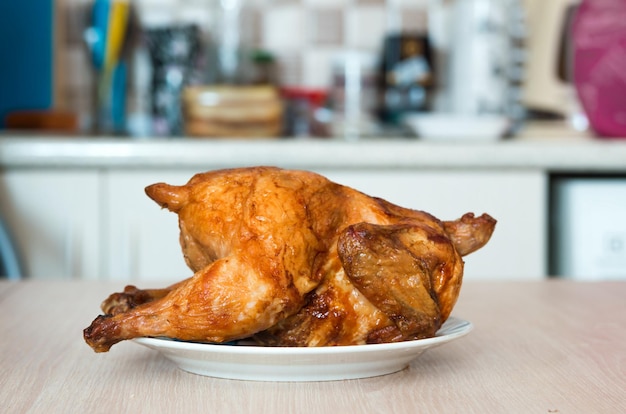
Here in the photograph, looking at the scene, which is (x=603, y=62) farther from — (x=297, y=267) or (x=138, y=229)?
(x=297, y=267)

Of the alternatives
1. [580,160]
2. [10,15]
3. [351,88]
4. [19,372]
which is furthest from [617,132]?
[19,372]

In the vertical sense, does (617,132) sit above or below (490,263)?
above

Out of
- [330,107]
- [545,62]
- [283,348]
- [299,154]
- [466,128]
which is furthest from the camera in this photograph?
[545,62]

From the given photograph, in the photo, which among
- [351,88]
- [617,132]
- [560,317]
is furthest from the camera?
[351,88]

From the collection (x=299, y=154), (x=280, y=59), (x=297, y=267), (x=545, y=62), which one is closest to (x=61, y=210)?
(x=299, y=154)

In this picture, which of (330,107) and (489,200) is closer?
(489,200)

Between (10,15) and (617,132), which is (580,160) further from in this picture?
(10,15)

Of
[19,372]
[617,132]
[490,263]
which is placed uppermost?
[617,132]
